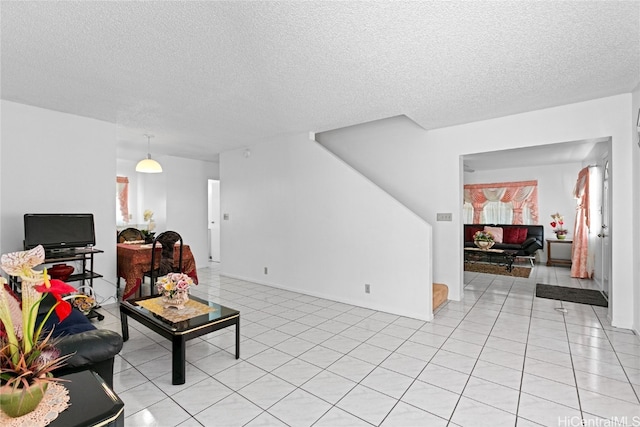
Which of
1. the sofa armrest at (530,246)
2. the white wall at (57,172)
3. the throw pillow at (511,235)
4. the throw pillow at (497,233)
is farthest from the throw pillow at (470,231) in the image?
the white wall at (57,172)

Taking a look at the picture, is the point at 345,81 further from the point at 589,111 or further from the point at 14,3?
the point at 589,111

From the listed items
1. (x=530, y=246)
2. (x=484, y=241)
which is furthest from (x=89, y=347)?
(x=530, y=246)

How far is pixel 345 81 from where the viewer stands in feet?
9.86

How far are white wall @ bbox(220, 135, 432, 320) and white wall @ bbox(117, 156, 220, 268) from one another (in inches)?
51.4

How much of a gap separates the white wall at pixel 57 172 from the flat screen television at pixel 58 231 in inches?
10.0

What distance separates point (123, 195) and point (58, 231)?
4536 mm

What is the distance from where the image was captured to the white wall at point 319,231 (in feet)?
13.1

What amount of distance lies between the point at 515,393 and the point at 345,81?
291 centimetres

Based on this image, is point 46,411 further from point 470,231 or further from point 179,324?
point 470,231

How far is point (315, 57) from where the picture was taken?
8.30 ft

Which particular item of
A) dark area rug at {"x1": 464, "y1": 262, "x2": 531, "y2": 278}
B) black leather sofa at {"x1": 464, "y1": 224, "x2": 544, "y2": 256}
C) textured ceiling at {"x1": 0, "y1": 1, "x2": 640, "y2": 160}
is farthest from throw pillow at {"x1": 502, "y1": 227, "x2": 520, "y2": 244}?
textured ceiling at {"x1": 0, "y1": 1, "x2": 640, "y2": 160}

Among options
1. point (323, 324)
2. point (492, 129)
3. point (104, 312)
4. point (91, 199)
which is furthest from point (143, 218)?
point (492, 129)

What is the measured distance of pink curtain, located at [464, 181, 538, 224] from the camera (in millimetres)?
7988

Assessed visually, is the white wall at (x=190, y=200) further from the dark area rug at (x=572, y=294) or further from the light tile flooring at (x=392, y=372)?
the dark area rug at (x=572, y=294)
